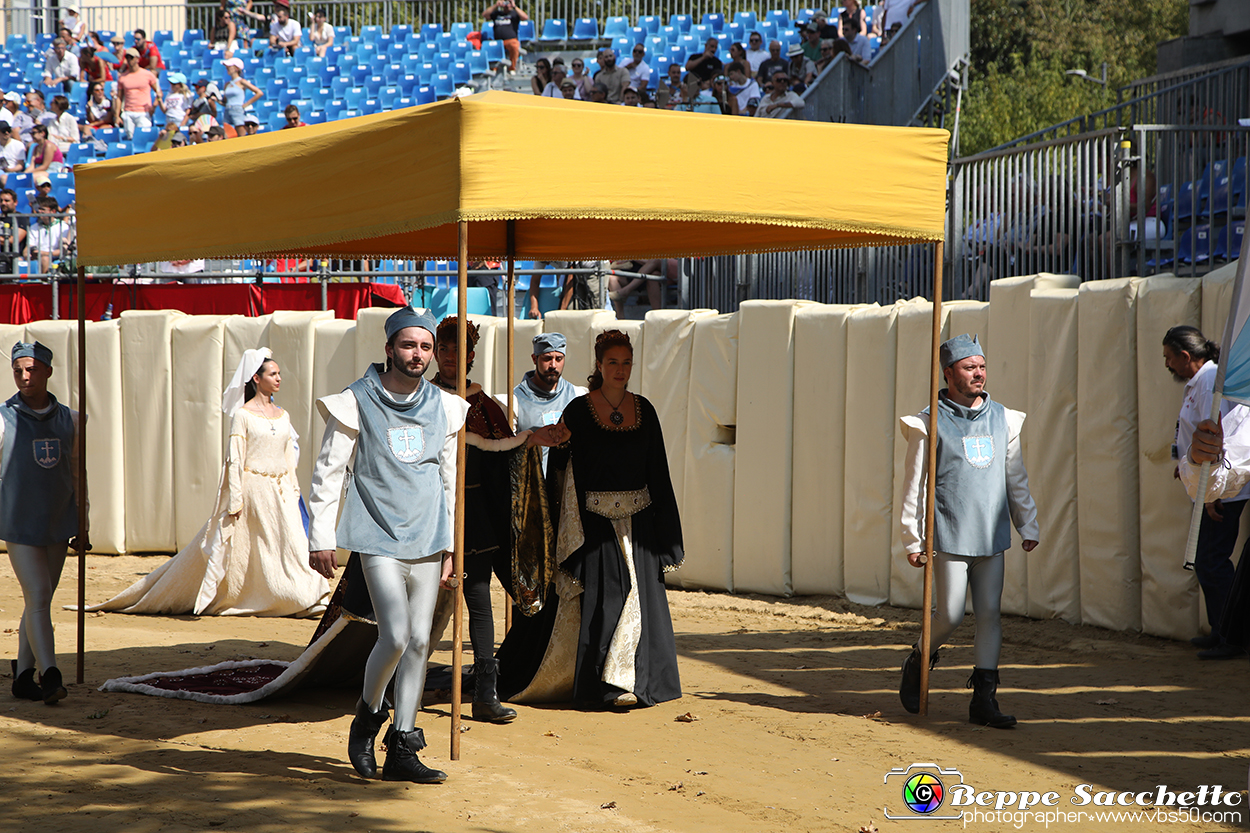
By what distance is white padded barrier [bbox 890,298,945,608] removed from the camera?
9.14 metres

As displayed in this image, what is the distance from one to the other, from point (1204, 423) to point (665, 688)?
9.73 ft

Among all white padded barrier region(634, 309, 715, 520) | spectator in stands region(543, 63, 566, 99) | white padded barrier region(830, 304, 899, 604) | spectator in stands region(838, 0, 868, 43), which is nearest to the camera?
white padded barrier region(830, 304, 899, 604)

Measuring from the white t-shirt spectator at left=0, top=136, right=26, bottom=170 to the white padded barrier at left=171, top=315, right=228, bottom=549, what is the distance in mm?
10618

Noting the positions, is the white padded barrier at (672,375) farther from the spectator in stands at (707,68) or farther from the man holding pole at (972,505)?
the spectator in stands at (707,68)

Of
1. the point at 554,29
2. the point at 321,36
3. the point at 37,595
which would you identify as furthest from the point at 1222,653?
the point at 321,36

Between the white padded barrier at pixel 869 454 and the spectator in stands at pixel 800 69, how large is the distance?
29.8 ft

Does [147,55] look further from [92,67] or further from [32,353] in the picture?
[32,353]

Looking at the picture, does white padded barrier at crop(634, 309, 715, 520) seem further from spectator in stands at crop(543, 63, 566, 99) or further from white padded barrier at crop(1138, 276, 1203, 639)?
spectator in stands at crop(543, 63, 566, 99)

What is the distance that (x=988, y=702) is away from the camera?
19.3 ft

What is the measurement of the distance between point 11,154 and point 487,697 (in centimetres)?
1820

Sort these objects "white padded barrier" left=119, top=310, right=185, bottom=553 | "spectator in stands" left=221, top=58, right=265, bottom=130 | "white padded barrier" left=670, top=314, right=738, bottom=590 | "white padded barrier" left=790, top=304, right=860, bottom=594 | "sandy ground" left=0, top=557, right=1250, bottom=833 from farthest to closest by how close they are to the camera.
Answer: "spectator in stands" left=221, top=58, right=265, bottom=130
"white padded barrier" left=119, top=310, right=185, bottom=553
"white padded barrier" left=670, top=314, right=738, bottom=590
"white padded barrier" left=790, top=304, right=860, bottom=594
"sandy ground" left=0, top=557, right=1250, bottom=833

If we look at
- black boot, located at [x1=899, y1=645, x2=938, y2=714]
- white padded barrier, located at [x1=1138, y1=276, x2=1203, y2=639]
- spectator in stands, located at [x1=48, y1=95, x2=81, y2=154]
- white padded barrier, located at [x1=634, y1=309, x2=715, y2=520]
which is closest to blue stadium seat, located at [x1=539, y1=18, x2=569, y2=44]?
spectator in stands, located at [x1=48, y1=95, x2=81, y2=154]

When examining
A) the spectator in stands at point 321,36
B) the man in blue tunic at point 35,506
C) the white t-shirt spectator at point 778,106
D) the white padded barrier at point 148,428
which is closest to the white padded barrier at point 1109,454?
the man in blue tunic at point 35,506

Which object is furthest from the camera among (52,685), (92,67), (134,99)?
(92,67)
